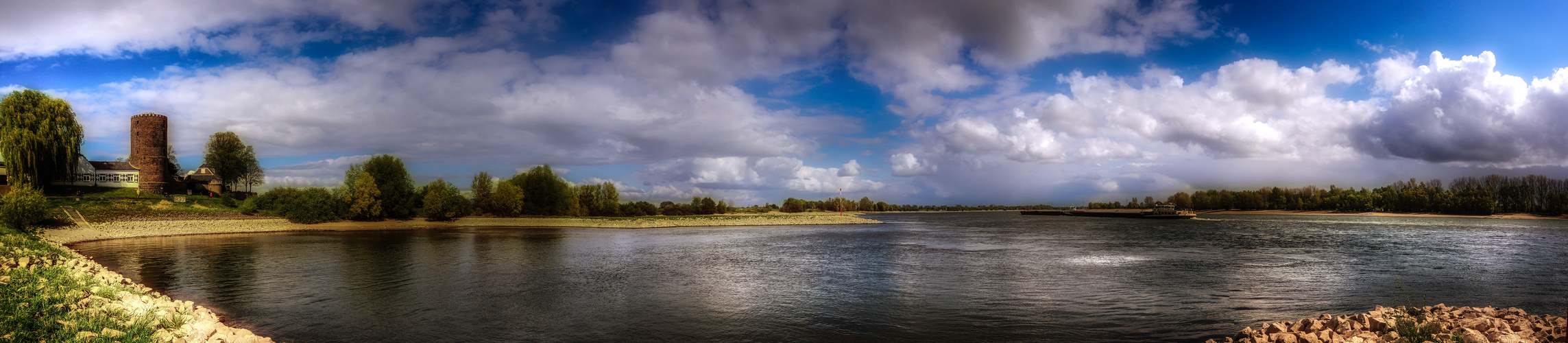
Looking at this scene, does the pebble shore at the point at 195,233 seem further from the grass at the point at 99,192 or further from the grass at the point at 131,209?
the grass at the point at 99,192

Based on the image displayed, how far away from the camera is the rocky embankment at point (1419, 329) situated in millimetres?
7602

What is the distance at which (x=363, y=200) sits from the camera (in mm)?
65125

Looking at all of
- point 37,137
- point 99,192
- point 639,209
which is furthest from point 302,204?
point 639,209

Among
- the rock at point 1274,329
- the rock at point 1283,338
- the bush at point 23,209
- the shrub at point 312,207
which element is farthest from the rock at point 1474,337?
the shrub at point 312,207

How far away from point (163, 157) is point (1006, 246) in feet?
307

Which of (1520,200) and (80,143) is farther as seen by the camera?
(1520,200)

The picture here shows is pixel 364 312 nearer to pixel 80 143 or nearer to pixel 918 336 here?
A: pixel 918 336

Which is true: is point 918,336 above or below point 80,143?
below

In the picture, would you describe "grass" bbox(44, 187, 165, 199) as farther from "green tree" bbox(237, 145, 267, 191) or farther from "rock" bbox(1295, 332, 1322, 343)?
"rock" bbox(1295, 332, 1322, 343)

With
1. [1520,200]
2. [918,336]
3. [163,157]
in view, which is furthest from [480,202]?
[1520,200]

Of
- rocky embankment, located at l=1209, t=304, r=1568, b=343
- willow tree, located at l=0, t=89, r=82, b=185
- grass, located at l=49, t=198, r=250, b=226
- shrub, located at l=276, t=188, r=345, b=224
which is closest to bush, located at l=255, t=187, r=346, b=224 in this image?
shrub, located at l=276, t=188, r=345, b=224

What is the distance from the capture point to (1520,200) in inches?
4104

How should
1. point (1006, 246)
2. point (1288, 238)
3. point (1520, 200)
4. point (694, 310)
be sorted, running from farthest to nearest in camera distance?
point (1520, 200)
point (1288, 238)
point (1006, 246)
point (694, 310)

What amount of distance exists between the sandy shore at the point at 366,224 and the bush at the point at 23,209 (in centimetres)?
119
